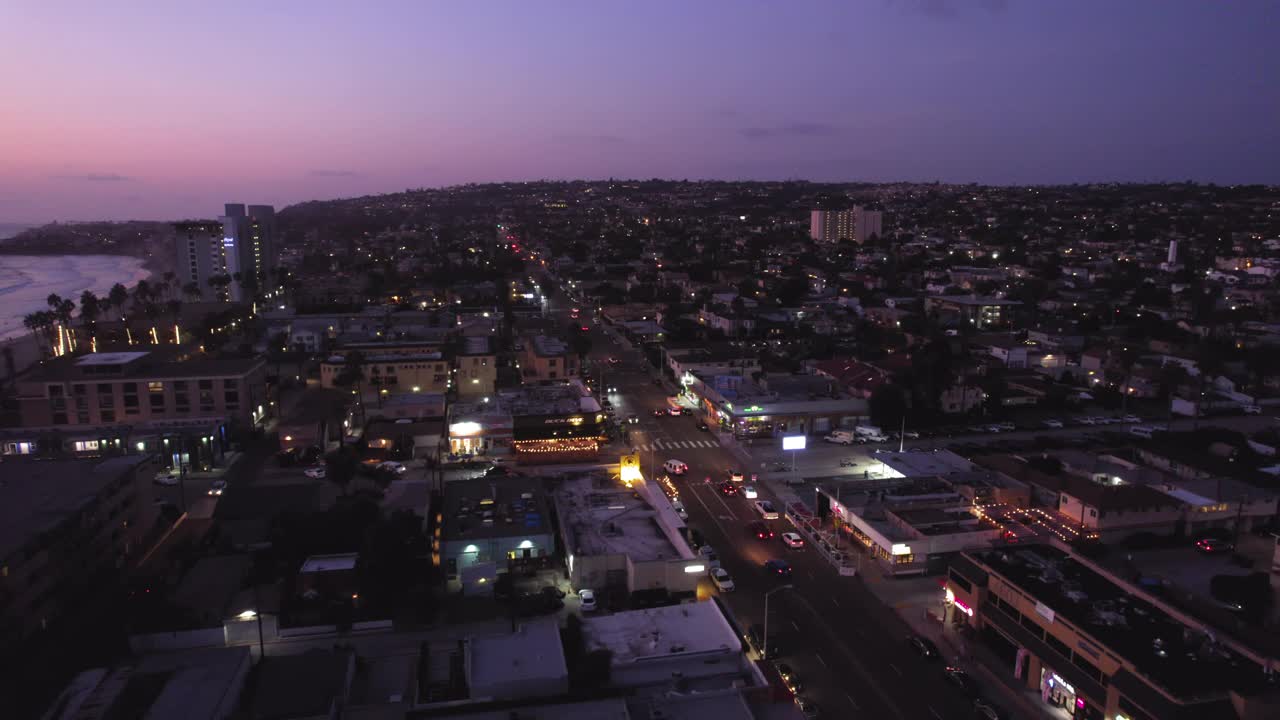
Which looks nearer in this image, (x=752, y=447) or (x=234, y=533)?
(x=234, y=533)

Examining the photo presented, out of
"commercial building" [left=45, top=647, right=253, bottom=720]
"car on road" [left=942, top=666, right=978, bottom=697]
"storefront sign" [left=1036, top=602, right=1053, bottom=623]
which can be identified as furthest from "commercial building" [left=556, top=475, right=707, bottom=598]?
"commercial building" [left=45, top=647, right=253, bottom=720]

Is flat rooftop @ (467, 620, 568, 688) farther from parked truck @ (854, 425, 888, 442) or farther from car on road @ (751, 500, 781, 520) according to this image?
parked truck @ (854, 425, 888, 442)

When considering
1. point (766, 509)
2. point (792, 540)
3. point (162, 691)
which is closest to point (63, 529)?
point (162, 691)

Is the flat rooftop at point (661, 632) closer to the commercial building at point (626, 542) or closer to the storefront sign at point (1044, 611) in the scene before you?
the commercial building at point (626, 542)

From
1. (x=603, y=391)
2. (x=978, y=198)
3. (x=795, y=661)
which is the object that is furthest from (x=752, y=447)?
(x=978, y=198)

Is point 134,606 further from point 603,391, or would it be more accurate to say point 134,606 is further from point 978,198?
point 978,198
